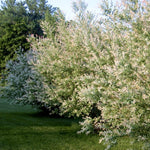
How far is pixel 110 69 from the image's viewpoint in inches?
323

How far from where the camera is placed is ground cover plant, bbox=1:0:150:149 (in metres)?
8.09

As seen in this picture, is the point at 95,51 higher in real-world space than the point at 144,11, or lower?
lower

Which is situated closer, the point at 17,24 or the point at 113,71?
the point at 113,71

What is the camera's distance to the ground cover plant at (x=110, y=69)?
26.5 feet

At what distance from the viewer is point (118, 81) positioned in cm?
859

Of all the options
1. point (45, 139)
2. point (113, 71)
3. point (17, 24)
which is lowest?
point (45, 139)

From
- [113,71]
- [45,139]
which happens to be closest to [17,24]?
[45,139]

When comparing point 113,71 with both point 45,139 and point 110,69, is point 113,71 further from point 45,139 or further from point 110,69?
A: point 45,139

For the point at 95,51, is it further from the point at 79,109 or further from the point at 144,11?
the point at 79,109

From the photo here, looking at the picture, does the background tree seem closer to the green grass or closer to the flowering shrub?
the green grass

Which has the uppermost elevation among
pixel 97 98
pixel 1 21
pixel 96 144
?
pixel 1 21

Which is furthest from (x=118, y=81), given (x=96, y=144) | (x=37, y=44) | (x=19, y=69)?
(x=19, y=69)

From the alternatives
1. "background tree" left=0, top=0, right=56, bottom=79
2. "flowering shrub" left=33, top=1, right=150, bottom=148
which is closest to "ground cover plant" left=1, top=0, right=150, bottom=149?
"flowering shrub" left=33, top=1, right=150, bottom=148

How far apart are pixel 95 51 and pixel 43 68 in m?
5.23
